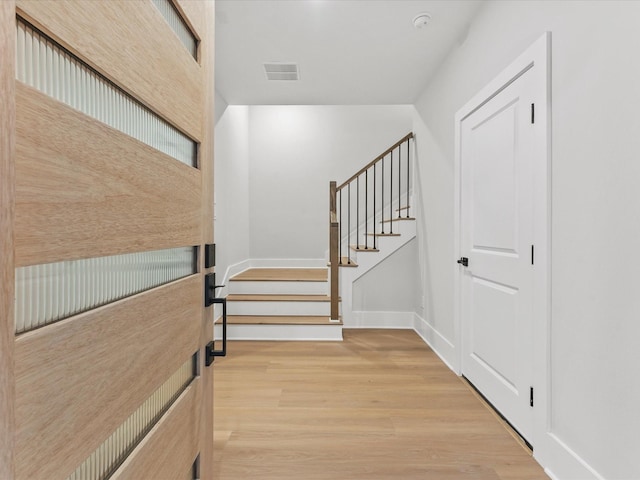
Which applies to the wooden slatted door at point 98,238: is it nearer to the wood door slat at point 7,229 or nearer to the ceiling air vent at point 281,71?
the wood door slat at point 7,229

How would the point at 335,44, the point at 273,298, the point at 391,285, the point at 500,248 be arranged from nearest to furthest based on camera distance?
the point at 500,248, the point at 335,44, the point at 273,298, the point at 391,285

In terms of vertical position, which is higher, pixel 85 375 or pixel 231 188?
pixel 231 188

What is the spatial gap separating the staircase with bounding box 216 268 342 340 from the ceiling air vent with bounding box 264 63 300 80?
2.20 metres

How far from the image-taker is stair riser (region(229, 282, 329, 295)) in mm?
4219

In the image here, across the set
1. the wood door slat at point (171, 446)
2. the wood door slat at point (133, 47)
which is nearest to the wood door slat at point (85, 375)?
the wood door slat at point (171, 446)

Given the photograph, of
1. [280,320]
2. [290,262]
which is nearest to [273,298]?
[280,320]

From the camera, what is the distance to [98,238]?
0.62m

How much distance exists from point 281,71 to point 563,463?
340 cm

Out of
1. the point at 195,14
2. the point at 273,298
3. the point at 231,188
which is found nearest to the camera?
the point at 195,14

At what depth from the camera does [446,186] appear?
308 centimetres

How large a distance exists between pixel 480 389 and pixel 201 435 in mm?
1984

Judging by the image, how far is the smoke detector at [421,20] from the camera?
8.06 ft

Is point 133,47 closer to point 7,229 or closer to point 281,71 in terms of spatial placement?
point 7,229

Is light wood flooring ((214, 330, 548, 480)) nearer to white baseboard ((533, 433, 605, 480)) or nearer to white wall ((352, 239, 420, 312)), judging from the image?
white baseboard ((533, 433, 605, 480))
